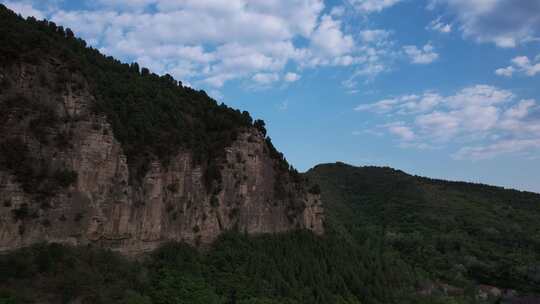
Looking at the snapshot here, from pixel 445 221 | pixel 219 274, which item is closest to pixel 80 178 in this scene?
pixel 219 274

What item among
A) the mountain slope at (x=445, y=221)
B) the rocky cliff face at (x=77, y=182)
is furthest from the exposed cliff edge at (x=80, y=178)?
the mountain slope at (x=445, y=221)

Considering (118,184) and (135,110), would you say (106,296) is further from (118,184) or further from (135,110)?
(135,110)

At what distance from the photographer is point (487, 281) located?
61.5m

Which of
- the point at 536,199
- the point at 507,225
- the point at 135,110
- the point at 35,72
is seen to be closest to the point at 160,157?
the point at 135,110

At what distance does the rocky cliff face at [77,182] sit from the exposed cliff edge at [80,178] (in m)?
0.05

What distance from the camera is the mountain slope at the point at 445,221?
62.5 metres

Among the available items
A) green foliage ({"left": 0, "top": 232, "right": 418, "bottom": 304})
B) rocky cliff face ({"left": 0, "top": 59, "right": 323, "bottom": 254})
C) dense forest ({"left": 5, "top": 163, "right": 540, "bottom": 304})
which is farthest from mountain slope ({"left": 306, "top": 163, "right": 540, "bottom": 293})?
rocky cliff face ({"left": 0, "top": 59, "right": 323, "bottom": 254})

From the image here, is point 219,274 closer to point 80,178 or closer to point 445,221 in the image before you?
point 80,178

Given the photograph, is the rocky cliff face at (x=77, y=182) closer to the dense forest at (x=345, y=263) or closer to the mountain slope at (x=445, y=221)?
the dense forest at (x=345, y=263)

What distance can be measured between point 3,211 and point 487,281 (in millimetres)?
59828

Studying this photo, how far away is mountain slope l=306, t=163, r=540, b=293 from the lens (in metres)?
62.5

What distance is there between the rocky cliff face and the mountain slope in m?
36.2

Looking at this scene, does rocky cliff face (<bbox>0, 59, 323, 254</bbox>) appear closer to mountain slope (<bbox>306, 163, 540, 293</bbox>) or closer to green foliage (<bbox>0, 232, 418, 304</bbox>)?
green foliage (<bbox>0, 232, 418, 304</bbox>)

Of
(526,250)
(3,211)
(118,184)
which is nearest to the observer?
(3,211)
